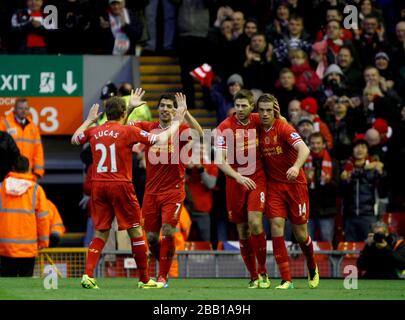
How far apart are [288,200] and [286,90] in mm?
6539

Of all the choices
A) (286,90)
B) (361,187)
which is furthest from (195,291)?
(286,90)

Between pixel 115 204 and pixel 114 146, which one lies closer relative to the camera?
pixel 114 146

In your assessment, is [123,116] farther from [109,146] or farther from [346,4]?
[346,4]

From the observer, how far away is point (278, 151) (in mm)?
16562

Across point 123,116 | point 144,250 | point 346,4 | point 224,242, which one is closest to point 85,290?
point 144,250

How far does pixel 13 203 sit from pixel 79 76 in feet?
16.1

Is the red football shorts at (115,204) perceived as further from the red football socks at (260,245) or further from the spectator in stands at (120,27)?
the spectator in stands at (120,27)

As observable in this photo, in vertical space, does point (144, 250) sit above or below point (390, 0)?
below

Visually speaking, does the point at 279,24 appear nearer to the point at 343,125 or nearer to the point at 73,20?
the point at 343,125

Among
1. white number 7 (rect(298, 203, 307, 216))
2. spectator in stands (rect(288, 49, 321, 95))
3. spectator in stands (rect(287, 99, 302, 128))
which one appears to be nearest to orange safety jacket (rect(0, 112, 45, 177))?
spectator in stands (rect(287, 99, 302, 128))

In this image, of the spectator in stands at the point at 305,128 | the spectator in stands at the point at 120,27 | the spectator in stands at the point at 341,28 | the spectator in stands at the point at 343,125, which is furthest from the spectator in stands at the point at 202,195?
the spectator in stands at the point at 341,28

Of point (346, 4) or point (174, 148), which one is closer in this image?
point (174, 148)

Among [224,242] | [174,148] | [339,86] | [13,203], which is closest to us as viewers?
[174,148]

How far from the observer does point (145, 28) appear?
2408 cm
